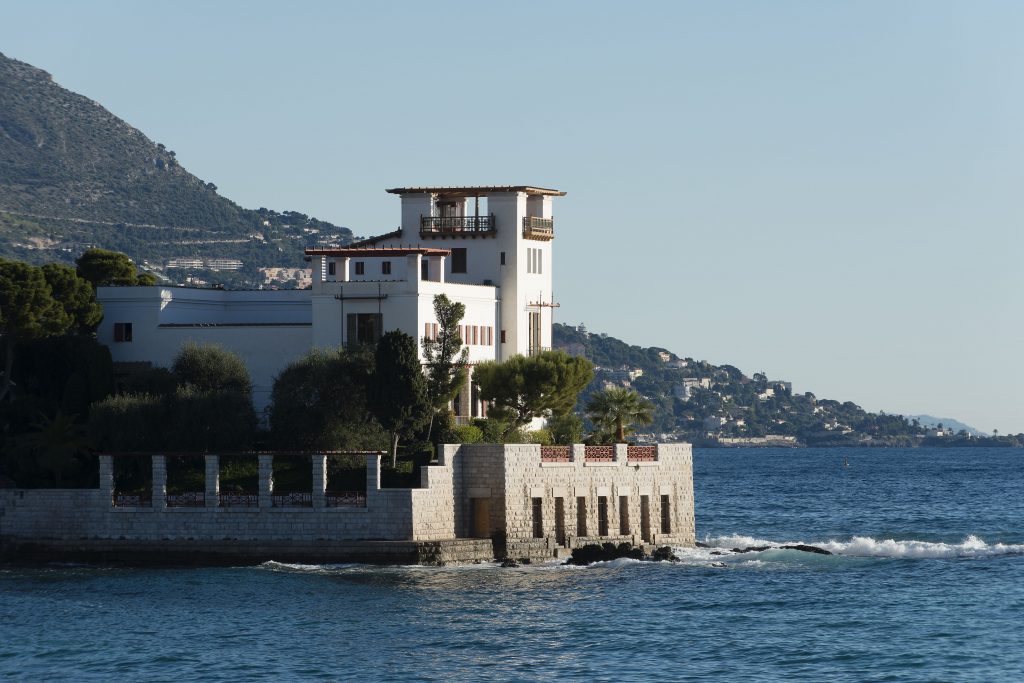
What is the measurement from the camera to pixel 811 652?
56000mm

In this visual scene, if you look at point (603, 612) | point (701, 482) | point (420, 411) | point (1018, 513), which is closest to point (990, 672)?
point (603, 612)

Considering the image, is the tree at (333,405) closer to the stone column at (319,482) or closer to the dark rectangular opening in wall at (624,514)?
the stone column at (319,482)

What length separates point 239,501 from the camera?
6994 cm

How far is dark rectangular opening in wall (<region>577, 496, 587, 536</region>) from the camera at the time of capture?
7412 cm

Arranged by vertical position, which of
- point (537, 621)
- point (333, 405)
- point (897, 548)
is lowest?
point (537, 621)

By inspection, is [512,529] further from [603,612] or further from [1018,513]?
[1018,513]

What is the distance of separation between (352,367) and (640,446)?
12.4 meters

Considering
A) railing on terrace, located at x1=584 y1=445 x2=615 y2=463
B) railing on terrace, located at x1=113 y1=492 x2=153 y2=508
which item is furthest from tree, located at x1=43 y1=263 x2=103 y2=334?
railing on terrace, located at x1=584 y1=445 x2=615 y2=463

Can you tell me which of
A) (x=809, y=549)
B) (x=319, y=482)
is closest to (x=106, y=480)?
(x=319, y=482)

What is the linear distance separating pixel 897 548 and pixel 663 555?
42.9 feet

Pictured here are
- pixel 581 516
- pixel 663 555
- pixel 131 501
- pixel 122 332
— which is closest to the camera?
pixel 131 501

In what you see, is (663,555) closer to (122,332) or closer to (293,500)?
(293,500)

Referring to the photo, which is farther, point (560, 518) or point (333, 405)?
point (333, 405)

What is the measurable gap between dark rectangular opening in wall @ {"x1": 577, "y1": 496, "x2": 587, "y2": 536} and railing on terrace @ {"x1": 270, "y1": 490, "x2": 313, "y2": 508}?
11072 millimetres
